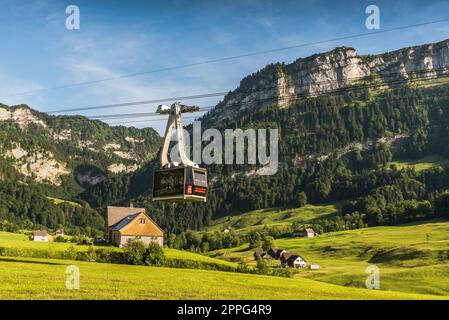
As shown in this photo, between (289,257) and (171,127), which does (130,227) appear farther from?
(171,127)

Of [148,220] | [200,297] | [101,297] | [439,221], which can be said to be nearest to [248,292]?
[200,297]

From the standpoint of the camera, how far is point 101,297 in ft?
108

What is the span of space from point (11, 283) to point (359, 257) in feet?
370

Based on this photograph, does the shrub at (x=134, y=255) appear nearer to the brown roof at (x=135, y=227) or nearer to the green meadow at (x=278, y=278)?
the green meadow at (x=278, y=278)

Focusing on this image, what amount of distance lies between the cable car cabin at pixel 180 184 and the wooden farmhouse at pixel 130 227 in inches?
2769

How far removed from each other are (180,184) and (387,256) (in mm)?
91936

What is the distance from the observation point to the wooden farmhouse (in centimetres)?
11575

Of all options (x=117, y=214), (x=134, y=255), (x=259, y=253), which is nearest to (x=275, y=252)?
(x=259, y=253)

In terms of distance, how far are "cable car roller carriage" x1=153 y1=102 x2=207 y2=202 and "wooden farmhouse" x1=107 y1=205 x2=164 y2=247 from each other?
7039 centimetres

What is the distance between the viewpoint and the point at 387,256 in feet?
402

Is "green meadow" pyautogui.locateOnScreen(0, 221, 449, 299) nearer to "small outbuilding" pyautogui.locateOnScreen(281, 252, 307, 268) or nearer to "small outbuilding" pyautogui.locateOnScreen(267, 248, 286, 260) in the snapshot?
"small outbuilding" pyautogui.locateOnScreen(281, 252, 307, 268)

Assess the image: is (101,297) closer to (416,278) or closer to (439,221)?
(416,278)

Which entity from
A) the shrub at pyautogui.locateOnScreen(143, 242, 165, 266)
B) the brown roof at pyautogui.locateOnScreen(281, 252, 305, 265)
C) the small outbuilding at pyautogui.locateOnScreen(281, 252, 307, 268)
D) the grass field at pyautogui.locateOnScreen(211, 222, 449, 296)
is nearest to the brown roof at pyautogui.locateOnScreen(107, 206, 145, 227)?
the small outbuilding at pyautogui.locateOnScreen(281, 252, 307, 268)

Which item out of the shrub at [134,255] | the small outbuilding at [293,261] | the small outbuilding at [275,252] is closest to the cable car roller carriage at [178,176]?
the shrub at [134,255]
